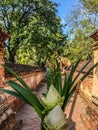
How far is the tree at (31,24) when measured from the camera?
21.4m

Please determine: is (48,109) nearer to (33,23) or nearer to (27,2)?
(33,23)

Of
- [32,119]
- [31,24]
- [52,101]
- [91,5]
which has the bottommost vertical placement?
[32,119]

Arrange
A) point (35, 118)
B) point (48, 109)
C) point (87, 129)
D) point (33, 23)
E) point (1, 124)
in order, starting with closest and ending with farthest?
point (48, 109) < point (1, 124) < point (87, 129) < point (35, 118) < point (33, 23)

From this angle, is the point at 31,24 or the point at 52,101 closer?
the point at 52,101

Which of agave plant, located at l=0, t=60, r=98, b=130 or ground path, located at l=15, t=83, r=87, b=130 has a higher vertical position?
agave plant, located at l=0, t=60, r=98, b=130

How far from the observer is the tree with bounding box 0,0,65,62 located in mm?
21372

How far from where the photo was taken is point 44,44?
2209 cm

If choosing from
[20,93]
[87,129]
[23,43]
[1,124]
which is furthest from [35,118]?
[23,43]

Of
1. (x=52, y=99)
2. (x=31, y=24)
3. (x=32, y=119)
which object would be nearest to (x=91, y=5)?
(x=31, y=24)

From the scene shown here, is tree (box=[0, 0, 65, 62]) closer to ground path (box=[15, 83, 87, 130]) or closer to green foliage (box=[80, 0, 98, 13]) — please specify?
green foliage (box=[80, 0, 98, 13])

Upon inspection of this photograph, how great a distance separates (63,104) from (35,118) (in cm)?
815

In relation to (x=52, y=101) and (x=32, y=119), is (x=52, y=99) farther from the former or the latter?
(x=32, y=119)

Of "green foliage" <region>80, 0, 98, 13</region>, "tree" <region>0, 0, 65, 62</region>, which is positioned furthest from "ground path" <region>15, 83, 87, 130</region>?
"green foliage" <region>80, 0, 98, 13</region>

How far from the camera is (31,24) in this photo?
21.5 metres
